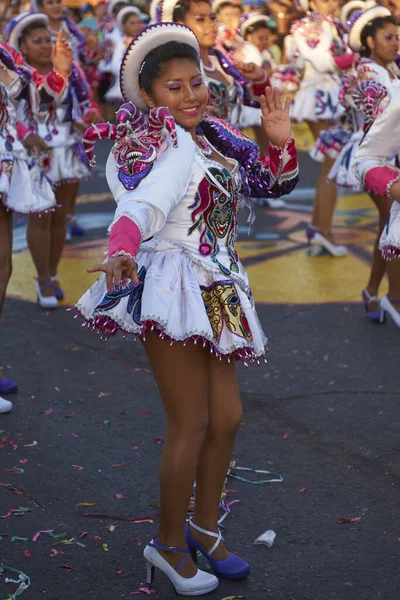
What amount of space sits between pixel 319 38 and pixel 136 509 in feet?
23.4

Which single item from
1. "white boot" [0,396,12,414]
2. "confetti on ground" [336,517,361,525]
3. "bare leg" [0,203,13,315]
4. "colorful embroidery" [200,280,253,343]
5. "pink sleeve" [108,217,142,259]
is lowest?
"white boot" [0,396,12,414]

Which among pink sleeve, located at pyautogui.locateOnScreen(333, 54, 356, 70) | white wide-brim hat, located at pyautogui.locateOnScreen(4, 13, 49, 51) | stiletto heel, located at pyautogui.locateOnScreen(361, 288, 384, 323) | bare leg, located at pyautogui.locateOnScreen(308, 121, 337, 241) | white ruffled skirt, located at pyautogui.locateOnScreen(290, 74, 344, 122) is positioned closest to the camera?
stiletto heel, located at pyautogui.locateOnScreen(361, 288, 384, 323)

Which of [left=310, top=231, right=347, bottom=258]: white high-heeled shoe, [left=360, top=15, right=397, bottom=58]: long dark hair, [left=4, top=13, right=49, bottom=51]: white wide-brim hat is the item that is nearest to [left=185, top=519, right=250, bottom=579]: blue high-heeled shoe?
[left=360, top=15, right=397, bottom=58]: long dark hair

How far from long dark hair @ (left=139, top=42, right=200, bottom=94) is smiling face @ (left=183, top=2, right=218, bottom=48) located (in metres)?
3.23

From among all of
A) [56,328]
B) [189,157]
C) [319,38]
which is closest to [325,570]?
[189,157]

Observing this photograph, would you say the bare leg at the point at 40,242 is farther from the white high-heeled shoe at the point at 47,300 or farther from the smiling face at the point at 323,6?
the smiling face at the point at 323,6

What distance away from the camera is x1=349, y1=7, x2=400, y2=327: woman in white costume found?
4.71 m

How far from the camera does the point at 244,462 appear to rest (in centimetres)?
459

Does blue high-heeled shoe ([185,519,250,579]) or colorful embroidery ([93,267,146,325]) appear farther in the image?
blue high-heeled shoe ([185,519,250,579])

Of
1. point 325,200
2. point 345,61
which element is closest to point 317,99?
point 325,200

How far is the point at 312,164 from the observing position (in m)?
14.3

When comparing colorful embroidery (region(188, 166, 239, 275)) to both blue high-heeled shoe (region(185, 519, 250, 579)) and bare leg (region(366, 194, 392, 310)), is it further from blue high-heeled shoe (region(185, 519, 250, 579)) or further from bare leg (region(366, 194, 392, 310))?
bare leg (region(366, 194, 392, 310))

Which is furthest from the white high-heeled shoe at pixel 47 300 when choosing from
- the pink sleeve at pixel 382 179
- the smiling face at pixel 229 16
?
the smiling face at pixel 229 16

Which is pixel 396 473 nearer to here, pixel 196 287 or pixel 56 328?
pixel 196 287
